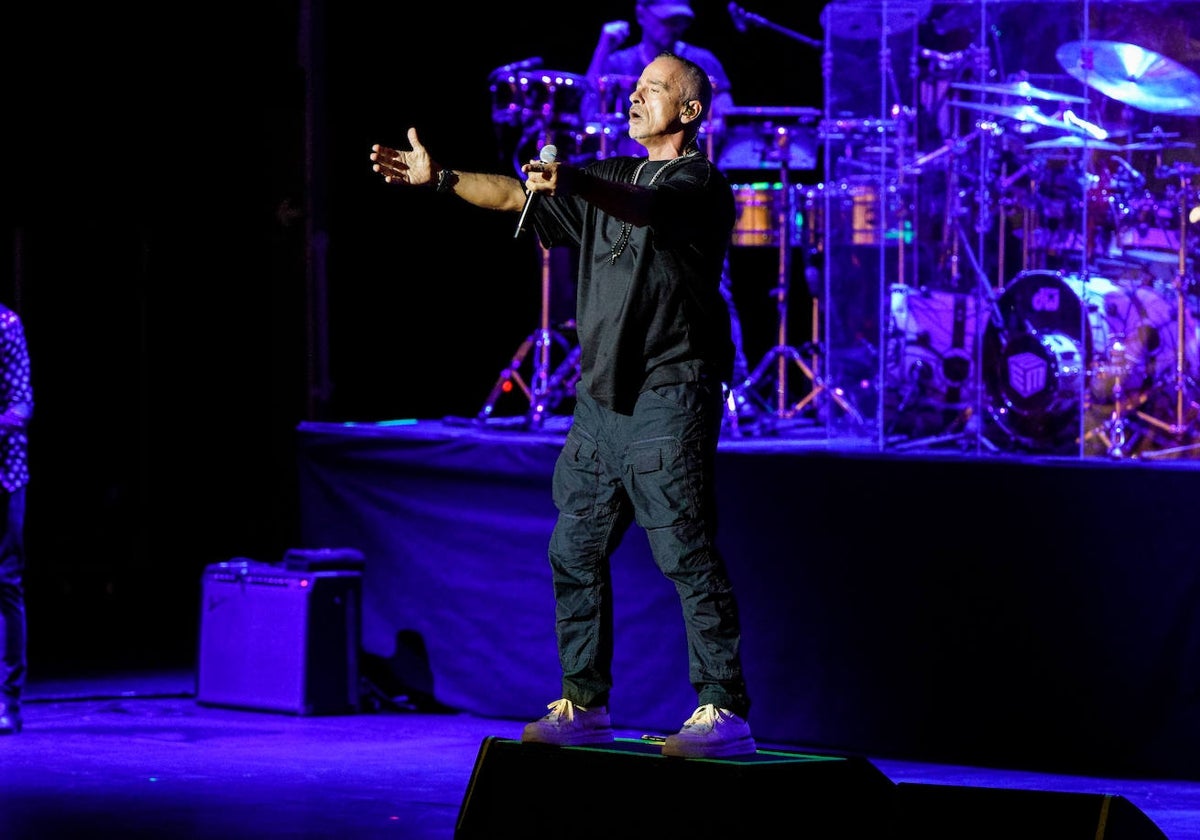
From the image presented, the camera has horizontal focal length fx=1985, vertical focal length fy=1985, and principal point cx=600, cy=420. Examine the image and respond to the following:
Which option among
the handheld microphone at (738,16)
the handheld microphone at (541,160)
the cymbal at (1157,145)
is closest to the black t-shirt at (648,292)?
the handheld microphone at (541,160)

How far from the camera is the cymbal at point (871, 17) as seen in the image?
831 cm

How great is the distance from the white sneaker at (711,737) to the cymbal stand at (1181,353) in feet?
12.3

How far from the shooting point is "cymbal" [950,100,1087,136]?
26.7 feet

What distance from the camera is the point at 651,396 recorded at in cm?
470

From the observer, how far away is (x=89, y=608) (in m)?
10.9

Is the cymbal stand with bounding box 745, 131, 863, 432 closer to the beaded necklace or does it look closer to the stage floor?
the stage floor

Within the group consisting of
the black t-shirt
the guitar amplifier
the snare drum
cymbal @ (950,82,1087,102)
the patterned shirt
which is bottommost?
the guitar amplifier

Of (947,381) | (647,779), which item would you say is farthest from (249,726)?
(647,779)

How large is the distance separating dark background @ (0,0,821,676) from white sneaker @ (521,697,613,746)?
472 cm

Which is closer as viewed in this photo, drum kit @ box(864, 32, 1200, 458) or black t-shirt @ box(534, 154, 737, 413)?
black t-shirt @ box(534, 154, 737, 413)

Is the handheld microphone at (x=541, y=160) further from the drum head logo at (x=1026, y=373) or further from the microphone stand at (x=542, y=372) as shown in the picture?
the microphone stand at (x=542, y=372)

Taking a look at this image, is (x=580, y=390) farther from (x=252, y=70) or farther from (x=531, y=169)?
(x=252, y=70)

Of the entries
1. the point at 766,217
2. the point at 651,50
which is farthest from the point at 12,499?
the point at 766,217

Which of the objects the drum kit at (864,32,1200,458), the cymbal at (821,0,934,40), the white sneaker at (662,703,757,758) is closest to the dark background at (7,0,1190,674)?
the cymbal at (821,0,934,40)
